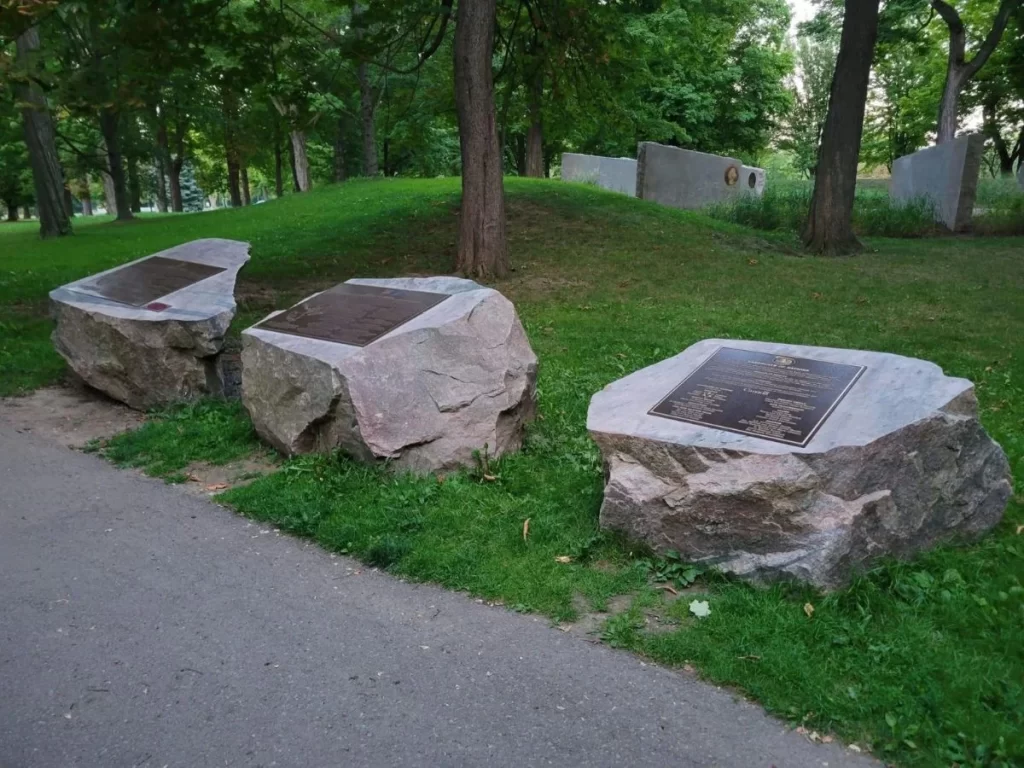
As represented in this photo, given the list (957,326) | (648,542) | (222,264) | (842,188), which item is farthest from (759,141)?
(648,542)

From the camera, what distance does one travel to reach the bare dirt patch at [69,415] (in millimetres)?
6996

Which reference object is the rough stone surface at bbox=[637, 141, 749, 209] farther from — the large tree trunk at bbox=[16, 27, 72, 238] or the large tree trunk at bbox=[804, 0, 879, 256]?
the large tree trunk at bbox=[16, 27, 72, 238]

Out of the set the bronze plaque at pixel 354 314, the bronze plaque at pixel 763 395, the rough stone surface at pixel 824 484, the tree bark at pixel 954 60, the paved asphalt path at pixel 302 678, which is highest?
the tree bark at pixel 954 60

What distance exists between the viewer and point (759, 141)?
39188 millimetres

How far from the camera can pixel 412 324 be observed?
6.00 meters

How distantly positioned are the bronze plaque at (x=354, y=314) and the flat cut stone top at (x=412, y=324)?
7 centimetres

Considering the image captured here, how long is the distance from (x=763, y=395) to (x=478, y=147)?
308 inches

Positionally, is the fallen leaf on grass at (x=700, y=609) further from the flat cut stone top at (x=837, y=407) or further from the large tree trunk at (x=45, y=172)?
the large tree trunk at (x=45, y=172)

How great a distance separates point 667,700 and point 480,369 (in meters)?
2.95

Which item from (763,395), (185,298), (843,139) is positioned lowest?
(763,395)

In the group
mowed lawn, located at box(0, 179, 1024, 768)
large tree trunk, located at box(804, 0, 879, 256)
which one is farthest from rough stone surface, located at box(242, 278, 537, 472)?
large tree trunk, located at box(804, 0, 879, 256)

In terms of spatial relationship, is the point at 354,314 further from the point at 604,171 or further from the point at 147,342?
the point at 604,171

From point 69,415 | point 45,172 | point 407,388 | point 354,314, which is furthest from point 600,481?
point 45,172

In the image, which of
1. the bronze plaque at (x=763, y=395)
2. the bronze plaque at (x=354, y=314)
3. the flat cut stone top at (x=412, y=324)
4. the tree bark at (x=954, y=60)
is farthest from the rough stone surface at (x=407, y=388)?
the tree bark at (x=954, y=60)
